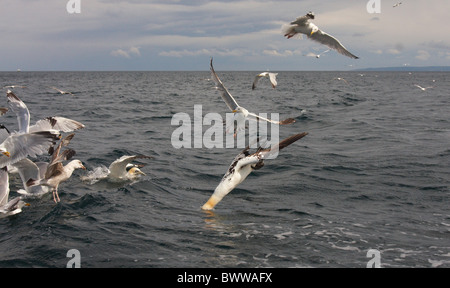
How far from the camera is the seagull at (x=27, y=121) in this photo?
457 inches

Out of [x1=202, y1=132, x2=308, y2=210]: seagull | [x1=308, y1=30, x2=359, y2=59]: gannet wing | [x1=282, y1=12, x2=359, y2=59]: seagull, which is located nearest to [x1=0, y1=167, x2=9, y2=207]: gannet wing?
[x1=202, y1=132, x2=308, y2=210]: seagull

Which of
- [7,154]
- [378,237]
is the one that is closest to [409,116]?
[378,237]

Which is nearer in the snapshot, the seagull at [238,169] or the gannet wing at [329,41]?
the seagull at [238,169]

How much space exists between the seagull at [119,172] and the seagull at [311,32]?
635 cm

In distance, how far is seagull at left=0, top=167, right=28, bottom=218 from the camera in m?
9.83

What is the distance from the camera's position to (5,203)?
10.3 meters

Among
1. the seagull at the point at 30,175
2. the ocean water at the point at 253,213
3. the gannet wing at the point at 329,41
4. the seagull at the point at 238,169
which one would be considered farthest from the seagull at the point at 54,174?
the gannet wing at the point at 329,41

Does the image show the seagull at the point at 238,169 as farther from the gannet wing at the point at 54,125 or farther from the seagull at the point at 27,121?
the gannet wing at the point at 54,125

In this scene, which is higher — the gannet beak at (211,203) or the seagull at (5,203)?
the seagull at (5,203)

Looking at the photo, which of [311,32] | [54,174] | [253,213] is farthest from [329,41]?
[54,174]

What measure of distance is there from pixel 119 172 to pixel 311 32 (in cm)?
779

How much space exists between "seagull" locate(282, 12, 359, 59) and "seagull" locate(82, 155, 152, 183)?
635cm

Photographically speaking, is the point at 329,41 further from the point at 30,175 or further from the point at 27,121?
the point at 30,175

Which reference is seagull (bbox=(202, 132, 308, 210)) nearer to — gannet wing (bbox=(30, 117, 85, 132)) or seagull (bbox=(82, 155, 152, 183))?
seagull (bbox=(82, 155, 152, 183))
